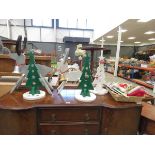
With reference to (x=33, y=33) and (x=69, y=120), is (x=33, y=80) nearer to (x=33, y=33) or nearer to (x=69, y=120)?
(x=69, y=120)

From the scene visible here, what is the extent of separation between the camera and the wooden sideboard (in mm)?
1067

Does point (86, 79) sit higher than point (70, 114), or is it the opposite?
point (86, 79)

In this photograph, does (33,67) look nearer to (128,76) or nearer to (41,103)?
(41,103)

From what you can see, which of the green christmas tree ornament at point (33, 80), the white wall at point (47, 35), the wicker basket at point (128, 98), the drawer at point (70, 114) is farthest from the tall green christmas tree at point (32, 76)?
the white wall at point (47, 35)

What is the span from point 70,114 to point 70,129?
13cm

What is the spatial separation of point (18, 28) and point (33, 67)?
8821 mm

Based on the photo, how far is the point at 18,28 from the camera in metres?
8.82

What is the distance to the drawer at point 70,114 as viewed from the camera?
3.61 ft

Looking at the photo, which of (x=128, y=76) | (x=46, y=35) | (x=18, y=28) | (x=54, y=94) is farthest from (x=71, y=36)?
(x=54, y=94)

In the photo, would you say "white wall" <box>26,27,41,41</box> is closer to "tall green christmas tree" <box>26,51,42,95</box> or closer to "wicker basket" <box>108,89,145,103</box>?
"tall green christmas tree" <box>26,51,42,95</box>

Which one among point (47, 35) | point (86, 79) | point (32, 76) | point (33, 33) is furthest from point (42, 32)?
point (86, 79)

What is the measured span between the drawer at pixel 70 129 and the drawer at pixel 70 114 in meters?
0.05

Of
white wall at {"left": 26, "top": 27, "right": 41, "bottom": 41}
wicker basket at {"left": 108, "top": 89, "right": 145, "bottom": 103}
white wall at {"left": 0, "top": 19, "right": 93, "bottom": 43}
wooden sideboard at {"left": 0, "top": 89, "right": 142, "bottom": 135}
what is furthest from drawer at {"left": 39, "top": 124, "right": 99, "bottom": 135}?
white wall at {"left": 26, "top": 27, "right": 41, "bottom": 41}

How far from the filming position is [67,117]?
1126mm
